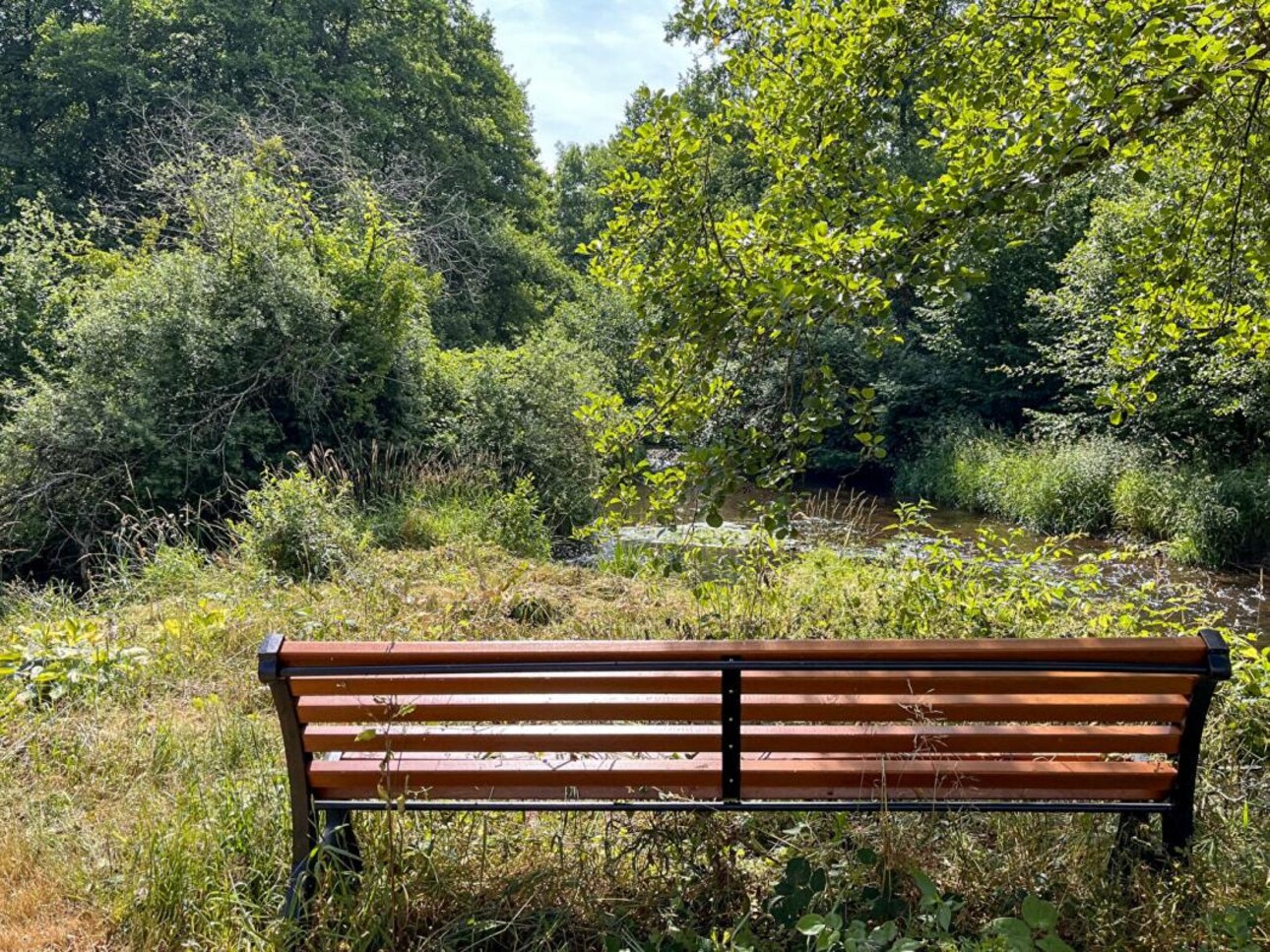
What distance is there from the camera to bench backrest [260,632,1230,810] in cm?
189

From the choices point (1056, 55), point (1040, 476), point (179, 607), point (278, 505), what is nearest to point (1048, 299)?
point (1040, 476)

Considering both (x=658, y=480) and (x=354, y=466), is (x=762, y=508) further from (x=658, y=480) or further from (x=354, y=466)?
(x=354, y=466)

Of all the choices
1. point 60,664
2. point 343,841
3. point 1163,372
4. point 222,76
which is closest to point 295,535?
point 60,664

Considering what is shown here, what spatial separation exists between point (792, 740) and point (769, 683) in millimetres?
202

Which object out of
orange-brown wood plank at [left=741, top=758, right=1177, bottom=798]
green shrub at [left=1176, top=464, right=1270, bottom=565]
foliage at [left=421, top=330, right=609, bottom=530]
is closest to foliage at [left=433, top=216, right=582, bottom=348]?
foliage at [left=421, top=330, right=609, bottom=530]

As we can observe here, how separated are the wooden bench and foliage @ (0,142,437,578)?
6081mm

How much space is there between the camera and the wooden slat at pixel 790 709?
1.92 metres

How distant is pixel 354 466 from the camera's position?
8.40 meters

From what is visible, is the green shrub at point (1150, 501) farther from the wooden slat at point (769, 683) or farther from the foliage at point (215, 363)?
the foliage at point (215, 363)

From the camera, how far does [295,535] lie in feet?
20.8

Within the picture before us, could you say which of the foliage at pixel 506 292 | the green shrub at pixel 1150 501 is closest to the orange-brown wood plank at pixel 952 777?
the green shrub at pixel 1150 501

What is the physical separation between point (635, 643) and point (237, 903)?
134 centimetres

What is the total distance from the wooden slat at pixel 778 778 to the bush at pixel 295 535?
14.2 ft

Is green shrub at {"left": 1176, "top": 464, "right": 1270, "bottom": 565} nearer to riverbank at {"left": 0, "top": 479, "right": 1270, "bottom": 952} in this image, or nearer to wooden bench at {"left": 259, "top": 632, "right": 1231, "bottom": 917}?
riverbank at {"left": 0, "top": 479, "right": 1270, "bottom": 952}
